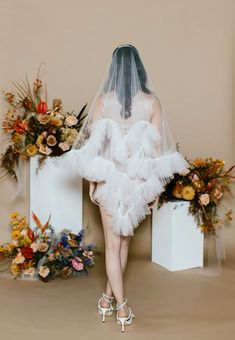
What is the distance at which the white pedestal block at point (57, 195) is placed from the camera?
427cm

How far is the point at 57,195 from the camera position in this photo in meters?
4.28

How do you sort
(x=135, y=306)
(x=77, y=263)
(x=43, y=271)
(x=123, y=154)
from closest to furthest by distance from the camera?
(x=123, y=154) < (x=135, y=306) < (x=43, y=271) < (x=77, y=263)

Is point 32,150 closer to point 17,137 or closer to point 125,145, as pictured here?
point 17,137

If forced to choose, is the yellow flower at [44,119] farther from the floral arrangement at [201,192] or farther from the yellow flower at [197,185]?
the yellow flower at [197,185]

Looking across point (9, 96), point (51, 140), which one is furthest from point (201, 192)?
point (9, 96)

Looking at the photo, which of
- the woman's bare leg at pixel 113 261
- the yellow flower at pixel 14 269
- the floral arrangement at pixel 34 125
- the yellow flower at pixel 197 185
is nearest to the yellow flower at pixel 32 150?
the floral arrangement at pixel 34 125

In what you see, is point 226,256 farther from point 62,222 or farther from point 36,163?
point 36,163

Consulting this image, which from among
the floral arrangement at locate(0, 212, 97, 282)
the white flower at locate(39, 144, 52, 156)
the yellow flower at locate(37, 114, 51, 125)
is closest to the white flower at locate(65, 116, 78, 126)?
the yellow flower at locate(37, 114, 51, 125)

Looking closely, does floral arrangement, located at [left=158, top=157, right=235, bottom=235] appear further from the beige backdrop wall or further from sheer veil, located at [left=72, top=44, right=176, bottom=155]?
sheer veil, located at [left=72, top=44, right=176, bottom=155]

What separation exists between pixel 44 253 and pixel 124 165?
1.32 m

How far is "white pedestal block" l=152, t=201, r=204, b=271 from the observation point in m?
4.43

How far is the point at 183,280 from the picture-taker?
13.9ft

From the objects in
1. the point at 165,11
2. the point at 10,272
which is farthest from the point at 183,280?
the point at 165,11

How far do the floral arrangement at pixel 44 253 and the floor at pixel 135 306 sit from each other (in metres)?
0.09
